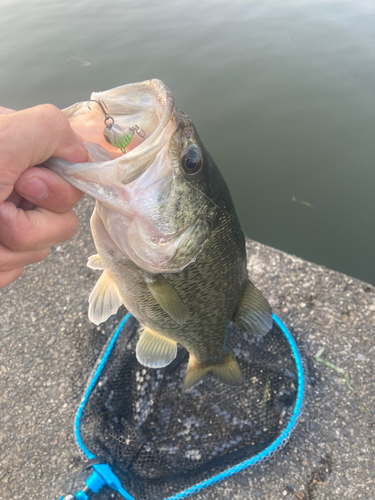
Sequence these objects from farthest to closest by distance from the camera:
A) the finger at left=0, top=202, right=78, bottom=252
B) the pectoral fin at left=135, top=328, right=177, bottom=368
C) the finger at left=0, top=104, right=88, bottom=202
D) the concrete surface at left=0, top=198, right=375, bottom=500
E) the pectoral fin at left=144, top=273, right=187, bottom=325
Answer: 1. the concrete surface at left=0, top=198, right=375, bottom=500
2. the pectoral fin at left=135, top=328, right=177, bottom=368
3. the pectoral fin at left=144, top=273, right=187, bottom=325
4. the finger at left=0, top=202, right=78, bottom=252
5. the finger at left=0, top=104, right=88, bottom=202

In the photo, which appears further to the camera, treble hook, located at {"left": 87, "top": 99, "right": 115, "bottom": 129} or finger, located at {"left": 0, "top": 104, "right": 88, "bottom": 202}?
treble hook, located at {"left": 87, "top": 99, "right": 115, "bottom": 129}

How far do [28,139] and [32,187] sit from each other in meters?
0.15

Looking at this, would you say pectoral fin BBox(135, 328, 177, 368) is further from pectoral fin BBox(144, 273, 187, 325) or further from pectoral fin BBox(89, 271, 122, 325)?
pectoral fin BBox(144, 273, 187, 325)

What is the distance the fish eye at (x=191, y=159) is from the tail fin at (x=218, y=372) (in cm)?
112

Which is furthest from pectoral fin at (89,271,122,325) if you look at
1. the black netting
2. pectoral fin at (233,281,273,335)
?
pectoral fin at (233,281,273,335)

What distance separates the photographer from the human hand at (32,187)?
0.89 metres

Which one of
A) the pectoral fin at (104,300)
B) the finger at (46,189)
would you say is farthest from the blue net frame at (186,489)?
the finger at (46,189)

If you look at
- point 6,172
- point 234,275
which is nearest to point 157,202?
point 6,172

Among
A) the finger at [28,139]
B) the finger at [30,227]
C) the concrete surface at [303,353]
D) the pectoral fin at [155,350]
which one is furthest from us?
the concrete surface at [303,353]

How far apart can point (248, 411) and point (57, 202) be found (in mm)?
1586

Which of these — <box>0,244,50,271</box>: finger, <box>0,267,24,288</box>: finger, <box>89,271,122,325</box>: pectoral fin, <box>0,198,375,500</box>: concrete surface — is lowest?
<box>0,198,375,500</box>: concrete surface

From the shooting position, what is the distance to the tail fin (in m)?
1.78

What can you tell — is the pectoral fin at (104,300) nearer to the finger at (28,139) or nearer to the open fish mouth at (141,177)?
the open fish mouth at (141,177)

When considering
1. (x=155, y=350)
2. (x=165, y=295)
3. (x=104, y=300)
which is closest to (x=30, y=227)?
(x=165, y=295)
